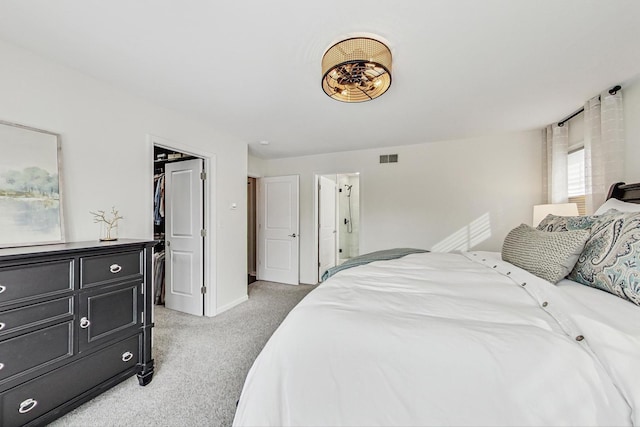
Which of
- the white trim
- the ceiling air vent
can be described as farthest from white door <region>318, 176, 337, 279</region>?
the white trim

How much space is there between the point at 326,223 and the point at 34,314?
159 inches

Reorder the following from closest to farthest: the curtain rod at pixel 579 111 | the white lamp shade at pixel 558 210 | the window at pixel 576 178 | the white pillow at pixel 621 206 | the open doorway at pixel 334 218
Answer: the white pillow at pixel 621 206 → the curtain rod at pixel 579 111 → the white lamp shade at pixel 558 210 → the window at pixel 576 178 → the open doorway at pixel 334 218

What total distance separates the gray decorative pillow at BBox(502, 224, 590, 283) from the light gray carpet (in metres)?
2.04

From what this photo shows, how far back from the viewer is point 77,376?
1.55 m

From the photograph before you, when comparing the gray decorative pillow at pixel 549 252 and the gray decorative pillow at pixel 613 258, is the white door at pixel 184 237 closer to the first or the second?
the gray decorative pillow at pixel 549 252

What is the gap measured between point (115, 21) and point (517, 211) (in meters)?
4.65

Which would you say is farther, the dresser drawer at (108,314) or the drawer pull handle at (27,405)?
the dresser drawer at (108,314)

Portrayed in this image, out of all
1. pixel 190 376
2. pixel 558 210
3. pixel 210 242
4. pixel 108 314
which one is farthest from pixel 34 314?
pixel 558 210

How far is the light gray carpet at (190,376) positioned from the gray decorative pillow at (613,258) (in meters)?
2.15

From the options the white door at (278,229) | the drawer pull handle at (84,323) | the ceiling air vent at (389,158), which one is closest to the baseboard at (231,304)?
the white door at (278,229)

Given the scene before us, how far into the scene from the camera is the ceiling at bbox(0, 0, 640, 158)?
4.51ft

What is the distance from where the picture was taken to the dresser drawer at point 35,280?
1.29 m

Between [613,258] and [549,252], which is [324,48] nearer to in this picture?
[549,252]

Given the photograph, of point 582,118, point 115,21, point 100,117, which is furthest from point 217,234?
point 582,118
